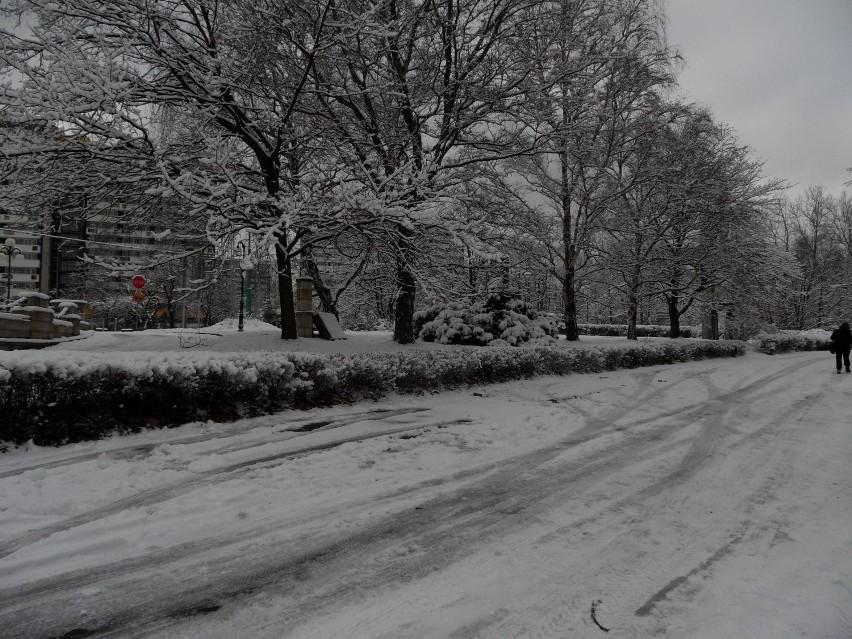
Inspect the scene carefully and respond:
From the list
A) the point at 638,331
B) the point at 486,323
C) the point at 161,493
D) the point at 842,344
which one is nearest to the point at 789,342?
the point at 638,331

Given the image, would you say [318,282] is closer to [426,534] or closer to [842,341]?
[426,534]

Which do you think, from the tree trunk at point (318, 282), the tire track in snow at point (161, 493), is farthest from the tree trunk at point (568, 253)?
the tire track in snow at point (161, 493)

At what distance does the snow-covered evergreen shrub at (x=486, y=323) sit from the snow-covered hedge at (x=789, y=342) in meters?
15.0

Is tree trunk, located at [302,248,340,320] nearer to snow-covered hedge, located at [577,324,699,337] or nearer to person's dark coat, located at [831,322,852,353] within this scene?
person's dark coat, located at [831,322,852,353]

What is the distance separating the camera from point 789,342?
26.1 metres

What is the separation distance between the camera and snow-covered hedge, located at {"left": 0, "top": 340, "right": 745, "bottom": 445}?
5164 mm

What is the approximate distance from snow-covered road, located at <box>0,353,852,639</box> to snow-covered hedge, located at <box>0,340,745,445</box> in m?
0.41

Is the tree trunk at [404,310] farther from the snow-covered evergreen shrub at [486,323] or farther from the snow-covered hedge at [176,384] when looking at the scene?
the snow-covered hedge at [176,384]

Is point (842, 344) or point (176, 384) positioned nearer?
point (176, 384)

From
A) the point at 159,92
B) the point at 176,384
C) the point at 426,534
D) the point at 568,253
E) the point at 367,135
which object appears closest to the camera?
the point at 426,534

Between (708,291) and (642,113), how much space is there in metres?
10.6

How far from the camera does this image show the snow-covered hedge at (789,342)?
2430cm

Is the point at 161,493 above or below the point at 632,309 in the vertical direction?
below

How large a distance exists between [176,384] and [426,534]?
447 centimetres
